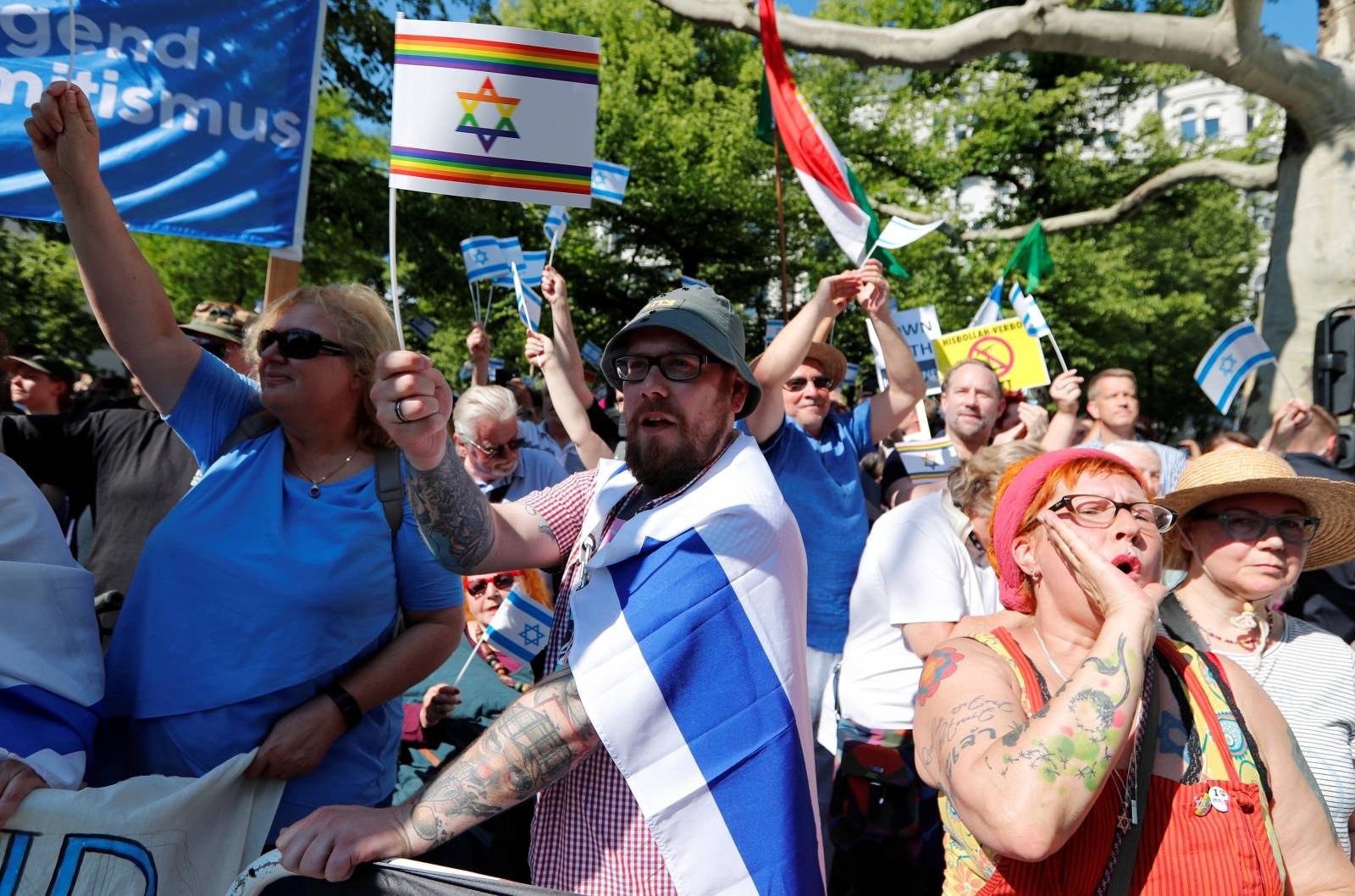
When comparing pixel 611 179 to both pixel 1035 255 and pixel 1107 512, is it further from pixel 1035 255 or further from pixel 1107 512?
pixel 1107 512

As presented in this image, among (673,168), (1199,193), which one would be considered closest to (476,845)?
(673,168)

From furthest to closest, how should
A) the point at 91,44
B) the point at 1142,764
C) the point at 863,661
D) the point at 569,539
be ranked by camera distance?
1. the point at 863,661
2. the point at 91,44
3. the point at 569,539
4. the point at 1142,764

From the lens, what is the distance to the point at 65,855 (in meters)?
1.68

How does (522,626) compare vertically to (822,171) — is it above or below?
below

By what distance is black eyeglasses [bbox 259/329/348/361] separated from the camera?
7.07 feet

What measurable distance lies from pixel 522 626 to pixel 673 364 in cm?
165

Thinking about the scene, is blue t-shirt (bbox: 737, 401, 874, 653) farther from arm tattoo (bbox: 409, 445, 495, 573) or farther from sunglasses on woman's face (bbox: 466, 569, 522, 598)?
arm tattoo (bbox: 409, 445, 495, 573)

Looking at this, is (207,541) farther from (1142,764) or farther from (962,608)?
(962,608)

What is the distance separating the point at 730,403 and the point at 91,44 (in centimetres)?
241

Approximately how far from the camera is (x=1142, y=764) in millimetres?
1698

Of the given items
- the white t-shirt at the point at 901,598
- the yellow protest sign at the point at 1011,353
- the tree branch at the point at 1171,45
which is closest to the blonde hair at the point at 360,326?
the white t-shirt at the point at 901,598

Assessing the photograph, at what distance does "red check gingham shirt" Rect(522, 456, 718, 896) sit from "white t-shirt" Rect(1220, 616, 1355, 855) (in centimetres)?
169

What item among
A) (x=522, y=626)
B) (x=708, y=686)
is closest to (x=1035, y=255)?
(x=522, y=626)

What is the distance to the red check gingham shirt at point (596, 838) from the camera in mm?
1625
